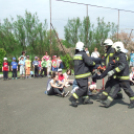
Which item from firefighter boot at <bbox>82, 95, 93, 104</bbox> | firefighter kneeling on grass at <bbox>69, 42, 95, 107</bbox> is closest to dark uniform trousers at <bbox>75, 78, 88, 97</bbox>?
firefighter kneeling on grass at <bbox>69, 42, 95, 107</bbox>

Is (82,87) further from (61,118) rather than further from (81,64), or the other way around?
(61,118)

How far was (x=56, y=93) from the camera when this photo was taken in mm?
7070

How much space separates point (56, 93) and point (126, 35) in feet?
34.4

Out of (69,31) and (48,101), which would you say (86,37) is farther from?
(48,101)

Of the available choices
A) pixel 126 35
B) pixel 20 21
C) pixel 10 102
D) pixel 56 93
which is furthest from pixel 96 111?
pixel 20 21

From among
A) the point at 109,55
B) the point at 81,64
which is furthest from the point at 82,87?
the point at 109,55

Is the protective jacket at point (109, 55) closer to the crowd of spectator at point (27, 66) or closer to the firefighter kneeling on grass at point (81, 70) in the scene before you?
the firefighter kneeling on grass at point (81, 70)

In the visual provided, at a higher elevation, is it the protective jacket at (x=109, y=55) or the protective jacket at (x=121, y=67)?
the protective jacket at (x=109, y=55)

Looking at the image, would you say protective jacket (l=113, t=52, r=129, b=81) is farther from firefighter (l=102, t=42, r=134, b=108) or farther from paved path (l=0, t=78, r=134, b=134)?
paved path (l=0, t=78, r=134, b=134)

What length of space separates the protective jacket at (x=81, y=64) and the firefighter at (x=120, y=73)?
65 cm

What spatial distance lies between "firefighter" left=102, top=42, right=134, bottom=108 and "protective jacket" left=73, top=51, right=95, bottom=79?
2.13 feet

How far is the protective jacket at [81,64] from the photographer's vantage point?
5.25 meters

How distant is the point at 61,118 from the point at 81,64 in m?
1.64

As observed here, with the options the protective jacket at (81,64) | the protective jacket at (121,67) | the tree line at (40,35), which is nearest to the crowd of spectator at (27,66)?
the tree line at (40,35)
